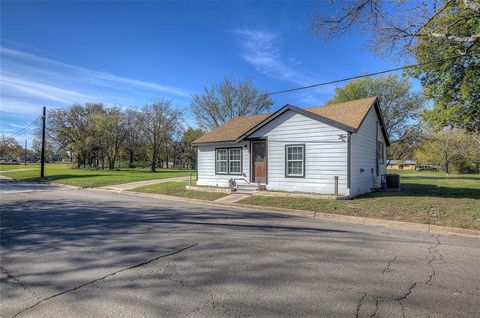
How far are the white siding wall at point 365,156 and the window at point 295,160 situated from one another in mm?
2244

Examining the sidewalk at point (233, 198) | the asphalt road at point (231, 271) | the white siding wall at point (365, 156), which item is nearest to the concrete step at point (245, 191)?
the sidewalk at point (233, 198)

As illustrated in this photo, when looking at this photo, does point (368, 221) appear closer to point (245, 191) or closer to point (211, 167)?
point (245, 191)

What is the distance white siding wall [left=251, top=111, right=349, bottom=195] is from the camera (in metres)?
12.9

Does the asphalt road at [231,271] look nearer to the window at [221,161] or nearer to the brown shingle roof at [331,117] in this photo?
the brown shingle roof at [331,117]

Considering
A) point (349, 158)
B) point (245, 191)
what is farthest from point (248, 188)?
point (349, 158)

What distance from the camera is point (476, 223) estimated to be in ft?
25.7

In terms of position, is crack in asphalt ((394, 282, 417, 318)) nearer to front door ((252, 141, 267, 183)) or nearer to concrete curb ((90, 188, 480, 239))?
concrete curb ((90, 188, 480, 239))

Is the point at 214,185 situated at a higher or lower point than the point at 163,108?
lower

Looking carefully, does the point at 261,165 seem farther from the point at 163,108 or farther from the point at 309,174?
the point at 163,108

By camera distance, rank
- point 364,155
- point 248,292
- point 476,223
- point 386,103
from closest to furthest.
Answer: point 248,292, point 476,223, point 364,155, point 386,103

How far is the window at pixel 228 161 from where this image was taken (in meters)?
16.3

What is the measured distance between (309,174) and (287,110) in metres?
3.39

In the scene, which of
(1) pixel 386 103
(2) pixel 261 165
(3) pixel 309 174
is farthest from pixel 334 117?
(1) pixel 386 103

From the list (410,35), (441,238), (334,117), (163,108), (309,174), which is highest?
(163,108)
